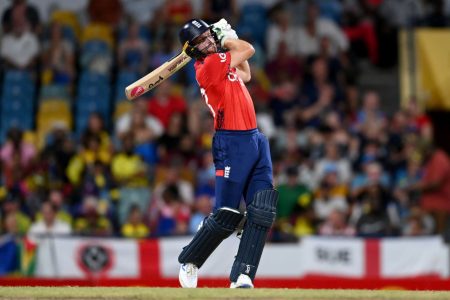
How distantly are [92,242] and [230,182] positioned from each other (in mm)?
5886

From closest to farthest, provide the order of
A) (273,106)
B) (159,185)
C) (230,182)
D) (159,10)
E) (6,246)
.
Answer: (230,182) < (6,246) < (159,185) < (273,106) < (159,10)

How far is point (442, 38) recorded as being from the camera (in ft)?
69.2

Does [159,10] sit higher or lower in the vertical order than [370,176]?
higher

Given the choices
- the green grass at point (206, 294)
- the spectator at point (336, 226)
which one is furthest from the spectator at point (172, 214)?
the green grass at point (206, 294)

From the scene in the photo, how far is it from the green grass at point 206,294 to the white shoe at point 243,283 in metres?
0.53

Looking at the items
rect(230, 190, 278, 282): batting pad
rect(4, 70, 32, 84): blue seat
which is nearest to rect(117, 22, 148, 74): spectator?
rect(4, 70, 32, 84): blue seat

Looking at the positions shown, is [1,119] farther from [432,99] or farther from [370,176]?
[432,99]

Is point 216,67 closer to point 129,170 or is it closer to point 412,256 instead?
point 412,256

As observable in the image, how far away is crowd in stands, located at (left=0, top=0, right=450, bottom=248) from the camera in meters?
17.1

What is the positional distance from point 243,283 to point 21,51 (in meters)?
11.2

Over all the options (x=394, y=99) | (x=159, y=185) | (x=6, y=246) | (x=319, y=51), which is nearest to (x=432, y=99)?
(x=394, y=99)

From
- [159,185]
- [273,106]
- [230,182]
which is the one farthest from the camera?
[273,106]

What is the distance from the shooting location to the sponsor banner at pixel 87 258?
1557cm

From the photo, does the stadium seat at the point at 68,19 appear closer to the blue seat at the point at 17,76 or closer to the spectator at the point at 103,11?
the spectator at the point at 103,11
